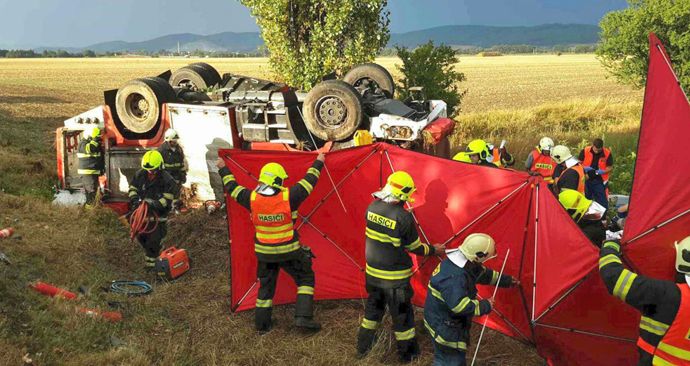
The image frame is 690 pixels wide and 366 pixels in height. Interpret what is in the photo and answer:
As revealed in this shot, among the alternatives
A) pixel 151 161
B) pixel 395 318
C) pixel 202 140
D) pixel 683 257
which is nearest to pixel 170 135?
pixel 202 140

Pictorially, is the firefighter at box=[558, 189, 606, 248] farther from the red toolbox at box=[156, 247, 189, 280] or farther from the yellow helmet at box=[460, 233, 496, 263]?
the red toolbox at box=[156, 247, 189, 280]

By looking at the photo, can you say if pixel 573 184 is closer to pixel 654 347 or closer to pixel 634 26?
pixel 654 347

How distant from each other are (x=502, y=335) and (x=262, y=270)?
2.43 m

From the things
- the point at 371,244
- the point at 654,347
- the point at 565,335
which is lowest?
the point at 565,335

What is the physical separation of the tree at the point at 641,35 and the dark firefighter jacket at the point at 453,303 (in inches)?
549

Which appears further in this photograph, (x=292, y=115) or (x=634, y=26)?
(x=634, y=26)

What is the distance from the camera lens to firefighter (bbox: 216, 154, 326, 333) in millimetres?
5109

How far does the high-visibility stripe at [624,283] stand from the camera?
3.38m

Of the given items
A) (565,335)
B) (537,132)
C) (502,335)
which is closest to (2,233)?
(502,335)

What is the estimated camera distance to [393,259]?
15.4ft

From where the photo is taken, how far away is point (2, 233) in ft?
22.2

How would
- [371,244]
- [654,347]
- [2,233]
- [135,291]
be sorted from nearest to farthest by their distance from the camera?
[654,347], [371,244], [135,291], [2,233]

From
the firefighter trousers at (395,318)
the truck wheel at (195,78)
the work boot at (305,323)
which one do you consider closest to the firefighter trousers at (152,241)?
the work boot at (305,323)

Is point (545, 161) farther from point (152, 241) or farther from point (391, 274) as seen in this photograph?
point (152, 241)
